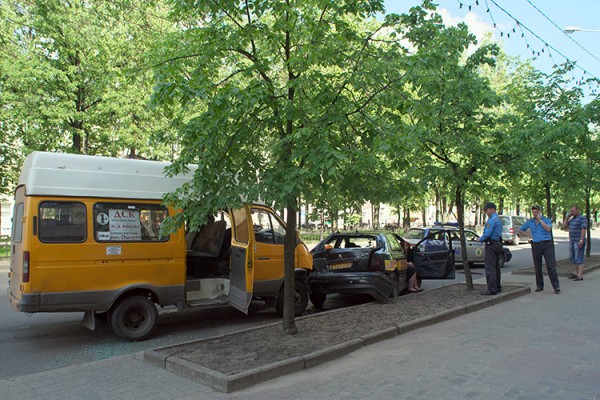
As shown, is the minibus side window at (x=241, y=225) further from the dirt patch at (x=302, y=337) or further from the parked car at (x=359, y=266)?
the parked car at (x=359, y=266)

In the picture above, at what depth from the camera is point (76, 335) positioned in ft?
23.5

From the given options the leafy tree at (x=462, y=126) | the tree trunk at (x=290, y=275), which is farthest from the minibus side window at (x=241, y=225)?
the leafy tree at (x=462, y=126)

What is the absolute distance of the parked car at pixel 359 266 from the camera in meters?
8.55

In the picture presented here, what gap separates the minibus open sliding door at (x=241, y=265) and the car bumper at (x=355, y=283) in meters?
2.12

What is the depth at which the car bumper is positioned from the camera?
846 centimetres

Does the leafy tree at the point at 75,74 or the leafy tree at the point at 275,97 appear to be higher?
the leafy tree at the point at 75,74

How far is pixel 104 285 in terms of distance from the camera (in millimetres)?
6461

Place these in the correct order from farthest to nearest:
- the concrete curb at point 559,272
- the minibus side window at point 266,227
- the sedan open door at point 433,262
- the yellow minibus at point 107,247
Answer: the concrete curb at point 559,272
the sedan open door at point 433,262
the minibus side window at point 266,227
the yellow minibus at point 107,247

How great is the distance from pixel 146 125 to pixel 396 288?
48.4 ft

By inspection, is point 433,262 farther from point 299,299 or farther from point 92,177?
point 92,177

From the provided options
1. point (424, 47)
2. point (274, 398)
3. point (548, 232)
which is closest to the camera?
point (274, 398)

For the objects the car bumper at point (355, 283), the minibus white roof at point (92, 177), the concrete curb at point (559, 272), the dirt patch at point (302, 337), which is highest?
the minibus white roof at point (92, 177)

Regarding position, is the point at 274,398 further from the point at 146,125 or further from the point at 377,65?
the point at 146,125

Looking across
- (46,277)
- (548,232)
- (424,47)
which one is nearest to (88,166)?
(46,277)
